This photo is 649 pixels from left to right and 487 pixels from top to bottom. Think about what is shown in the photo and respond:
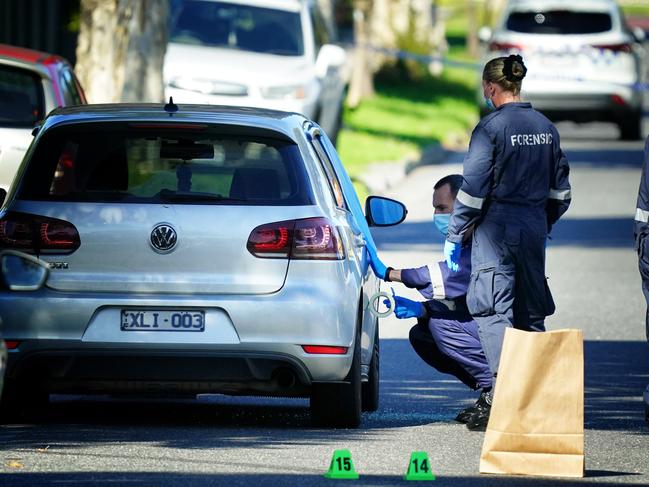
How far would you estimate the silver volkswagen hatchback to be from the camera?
8.14 m

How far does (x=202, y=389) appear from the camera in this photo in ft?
27.1

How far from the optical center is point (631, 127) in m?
29.5

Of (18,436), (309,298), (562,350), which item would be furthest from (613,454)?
(18,436)

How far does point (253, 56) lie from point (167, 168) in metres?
11.3

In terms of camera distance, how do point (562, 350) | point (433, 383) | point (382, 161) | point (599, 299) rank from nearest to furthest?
point (562, 350) → point (433, 383) → point (599, 299) → point (382, 161)

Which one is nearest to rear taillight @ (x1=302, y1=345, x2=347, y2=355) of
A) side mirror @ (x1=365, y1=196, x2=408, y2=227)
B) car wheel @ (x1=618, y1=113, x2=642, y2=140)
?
side mirror @ (x1=365, y1=196, x2=408, y2=227)

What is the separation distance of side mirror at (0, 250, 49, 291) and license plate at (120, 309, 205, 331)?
2.61m

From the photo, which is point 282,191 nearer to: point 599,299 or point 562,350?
point 562,350

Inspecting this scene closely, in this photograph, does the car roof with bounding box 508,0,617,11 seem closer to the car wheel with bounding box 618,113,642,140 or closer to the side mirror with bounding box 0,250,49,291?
the car wheel with bounding box 618,113,642,140

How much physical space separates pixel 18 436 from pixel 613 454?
270cm

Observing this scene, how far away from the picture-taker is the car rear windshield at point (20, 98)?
13.2 m

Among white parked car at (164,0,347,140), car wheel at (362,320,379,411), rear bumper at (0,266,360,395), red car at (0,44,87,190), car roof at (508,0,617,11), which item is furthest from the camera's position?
car roof at (508,0,617,11)

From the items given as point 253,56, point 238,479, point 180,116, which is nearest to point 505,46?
point 253,56

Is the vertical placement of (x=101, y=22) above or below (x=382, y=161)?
above
